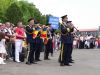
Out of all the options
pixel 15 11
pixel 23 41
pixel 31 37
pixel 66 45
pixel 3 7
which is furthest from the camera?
pixel 3 7

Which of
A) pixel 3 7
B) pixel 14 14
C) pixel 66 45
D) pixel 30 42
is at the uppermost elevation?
pixel 3 7

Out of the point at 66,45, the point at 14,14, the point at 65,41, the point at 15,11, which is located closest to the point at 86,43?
the point at 66,45

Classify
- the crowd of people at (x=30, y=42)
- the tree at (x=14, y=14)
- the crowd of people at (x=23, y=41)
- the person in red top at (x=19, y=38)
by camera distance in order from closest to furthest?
the crowd of people at (x=30, y=42)
the crowd of people at (x=23, y=41)
the person in red top at (x=19, y=38)
the tree at (x=14, y=14)

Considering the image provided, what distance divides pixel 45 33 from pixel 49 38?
0.37m

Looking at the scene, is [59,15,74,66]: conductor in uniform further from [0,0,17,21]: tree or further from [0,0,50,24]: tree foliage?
[0,0,17,21]: tree

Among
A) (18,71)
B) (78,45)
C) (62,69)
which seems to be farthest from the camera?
(78,45)

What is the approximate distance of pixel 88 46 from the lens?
38.2m

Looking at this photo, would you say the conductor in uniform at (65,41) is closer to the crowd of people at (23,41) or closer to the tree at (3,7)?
the crowd of people at (23,41)

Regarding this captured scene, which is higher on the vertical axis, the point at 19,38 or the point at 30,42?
the point at 19,38

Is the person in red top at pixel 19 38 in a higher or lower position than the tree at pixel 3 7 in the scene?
lower

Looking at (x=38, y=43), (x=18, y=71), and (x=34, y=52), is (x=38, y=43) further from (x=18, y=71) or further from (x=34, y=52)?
(x=18, y=71)

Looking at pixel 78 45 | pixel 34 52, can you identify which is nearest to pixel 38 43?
pixel 34 52

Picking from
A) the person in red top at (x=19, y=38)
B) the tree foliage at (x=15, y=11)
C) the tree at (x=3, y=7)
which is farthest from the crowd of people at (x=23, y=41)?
the tree at (x=3, y=7)

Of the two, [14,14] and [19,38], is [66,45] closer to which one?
[19,38]
